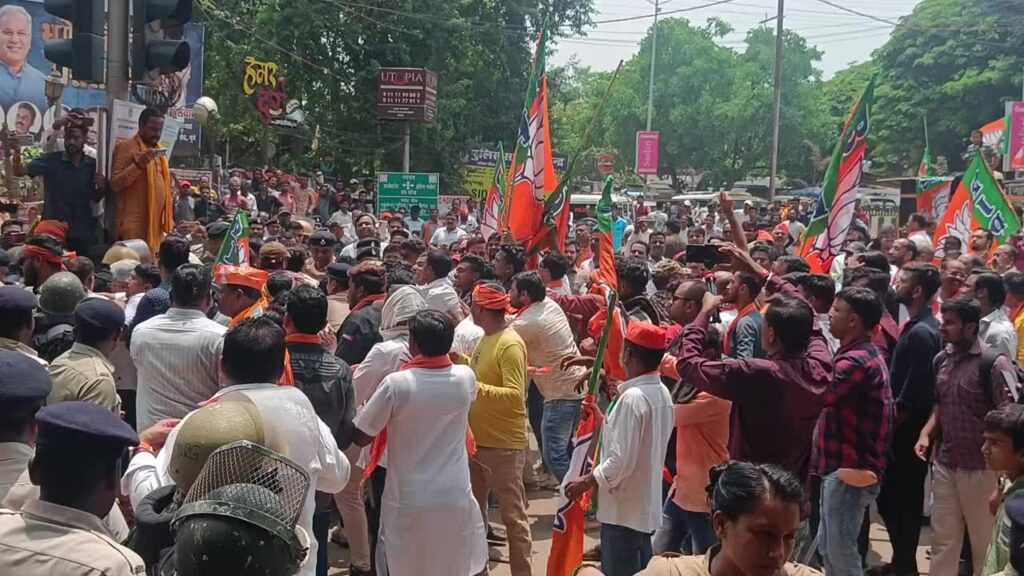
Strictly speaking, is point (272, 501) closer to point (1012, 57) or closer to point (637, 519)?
point (637, 519)

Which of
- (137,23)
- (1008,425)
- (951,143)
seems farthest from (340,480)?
(951,143)

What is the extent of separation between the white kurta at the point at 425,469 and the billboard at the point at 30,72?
19.8 meters

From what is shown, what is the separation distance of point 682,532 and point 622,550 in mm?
524

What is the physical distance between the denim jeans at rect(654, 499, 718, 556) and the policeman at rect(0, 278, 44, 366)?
3.10 metres

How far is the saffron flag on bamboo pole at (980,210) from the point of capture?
35.2 ft

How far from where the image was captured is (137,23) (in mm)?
7133

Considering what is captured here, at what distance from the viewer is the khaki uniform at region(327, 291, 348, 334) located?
6344 mm

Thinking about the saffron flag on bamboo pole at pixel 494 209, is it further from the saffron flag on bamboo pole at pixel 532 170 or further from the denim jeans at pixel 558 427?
the denim jeans at pixel 558 427

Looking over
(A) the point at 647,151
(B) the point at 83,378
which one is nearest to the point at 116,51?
(B) the point at 83,378

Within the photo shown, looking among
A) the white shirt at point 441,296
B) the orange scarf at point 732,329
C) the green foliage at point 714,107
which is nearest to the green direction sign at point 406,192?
the white shirt at point 441,296

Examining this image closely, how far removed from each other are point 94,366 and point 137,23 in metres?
3.94

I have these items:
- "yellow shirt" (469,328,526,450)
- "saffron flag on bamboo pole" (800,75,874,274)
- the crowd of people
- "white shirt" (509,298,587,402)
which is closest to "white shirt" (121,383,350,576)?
the crowd of people

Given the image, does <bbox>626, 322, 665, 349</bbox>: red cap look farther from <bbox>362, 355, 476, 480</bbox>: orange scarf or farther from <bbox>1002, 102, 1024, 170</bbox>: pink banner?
<bbox>1002, 102, 1024, 170</bbox>: pink banner

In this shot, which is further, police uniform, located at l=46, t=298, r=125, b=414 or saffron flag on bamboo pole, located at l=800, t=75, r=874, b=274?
saffron flag on bamboo pole, located at l=800, t=75, r=874, b=274
